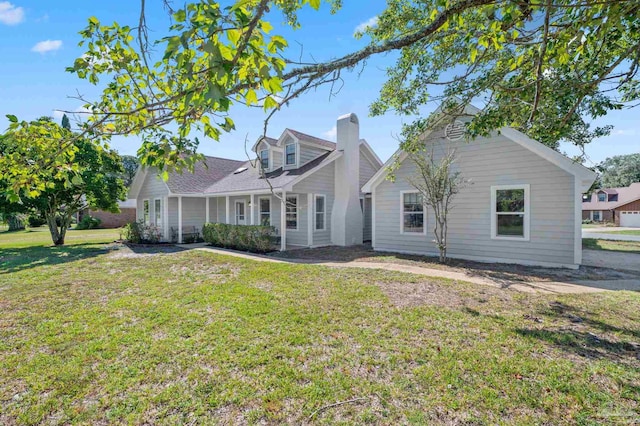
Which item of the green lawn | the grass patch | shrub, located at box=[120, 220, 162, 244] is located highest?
shrub, located at box=[120, 220, 162, 244]

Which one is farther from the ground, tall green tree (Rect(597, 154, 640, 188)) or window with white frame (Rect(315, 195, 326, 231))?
tall green tree (Rect(597, 154, 640, 188))

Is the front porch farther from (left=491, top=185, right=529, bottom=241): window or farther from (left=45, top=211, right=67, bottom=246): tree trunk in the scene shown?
(left=491, top=185, right=529, bottom=241): window

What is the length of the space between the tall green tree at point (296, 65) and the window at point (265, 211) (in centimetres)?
949

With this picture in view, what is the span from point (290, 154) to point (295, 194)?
2.50m

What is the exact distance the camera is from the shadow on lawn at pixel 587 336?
12.5ft

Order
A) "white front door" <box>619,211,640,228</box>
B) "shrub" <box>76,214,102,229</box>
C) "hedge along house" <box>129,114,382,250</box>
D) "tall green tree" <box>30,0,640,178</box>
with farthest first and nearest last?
1. "white front door" <box>619,211,640,228</box>
2. "shrub" <box>76,214,102,229</box>
3. "hedge along house" <box>129,114,382,250</box>
4. "tall green tree" <box>30,0,640,178</box>

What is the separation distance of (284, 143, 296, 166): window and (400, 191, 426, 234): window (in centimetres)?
628

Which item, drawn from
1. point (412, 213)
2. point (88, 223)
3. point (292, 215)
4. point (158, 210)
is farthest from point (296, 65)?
point (88, 223)

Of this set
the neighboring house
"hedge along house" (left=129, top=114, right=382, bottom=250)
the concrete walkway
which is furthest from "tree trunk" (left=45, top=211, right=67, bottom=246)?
the concrete walkway

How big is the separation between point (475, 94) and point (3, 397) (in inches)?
322

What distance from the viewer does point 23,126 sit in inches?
126

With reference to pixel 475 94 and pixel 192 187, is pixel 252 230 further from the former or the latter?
pixel 475 94

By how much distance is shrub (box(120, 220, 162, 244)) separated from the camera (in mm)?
16359

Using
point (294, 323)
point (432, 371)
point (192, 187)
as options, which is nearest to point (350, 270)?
point (294, 323)
